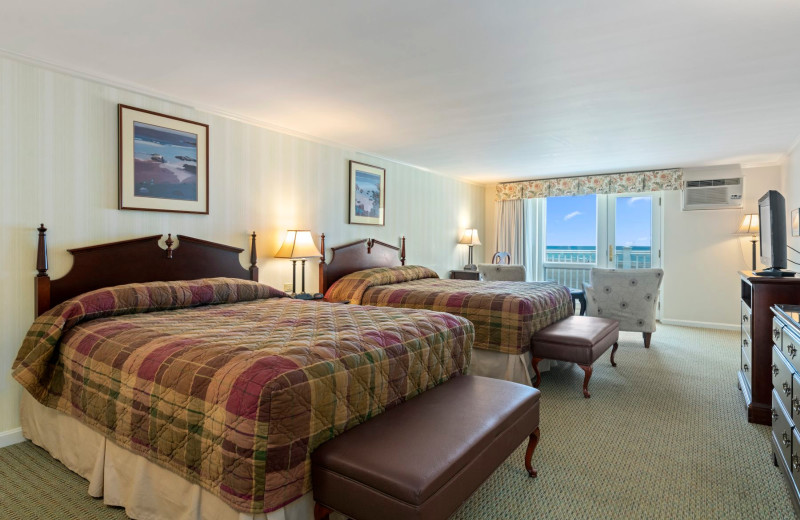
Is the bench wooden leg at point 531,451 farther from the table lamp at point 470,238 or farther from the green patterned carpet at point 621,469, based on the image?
the table lamp at point 470,238

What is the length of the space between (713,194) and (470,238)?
3252 mm

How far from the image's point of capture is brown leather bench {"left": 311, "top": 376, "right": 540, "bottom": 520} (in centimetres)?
132

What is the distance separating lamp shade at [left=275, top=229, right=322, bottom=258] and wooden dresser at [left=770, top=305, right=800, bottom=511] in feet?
10.6

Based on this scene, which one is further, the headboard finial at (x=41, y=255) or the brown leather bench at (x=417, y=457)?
the headboard finial at (x=41, y=255)

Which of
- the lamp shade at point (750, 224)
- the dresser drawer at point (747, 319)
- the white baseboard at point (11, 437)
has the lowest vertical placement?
the white baseboard at point (11, 437)

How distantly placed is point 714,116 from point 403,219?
3380mm

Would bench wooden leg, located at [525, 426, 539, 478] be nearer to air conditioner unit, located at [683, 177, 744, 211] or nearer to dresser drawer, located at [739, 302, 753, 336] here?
dresser drawer, located at [739, 302, 753, 336]

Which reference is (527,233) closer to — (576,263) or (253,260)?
(576,263)

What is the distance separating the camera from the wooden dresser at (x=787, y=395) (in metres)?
1.77

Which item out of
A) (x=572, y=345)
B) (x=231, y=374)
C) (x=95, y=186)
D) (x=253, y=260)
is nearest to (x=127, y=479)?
(x=231, y=374)

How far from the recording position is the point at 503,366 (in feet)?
11.3

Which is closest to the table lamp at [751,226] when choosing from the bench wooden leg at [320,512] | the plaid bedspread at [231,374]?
the plaid bedspread at [231,374]

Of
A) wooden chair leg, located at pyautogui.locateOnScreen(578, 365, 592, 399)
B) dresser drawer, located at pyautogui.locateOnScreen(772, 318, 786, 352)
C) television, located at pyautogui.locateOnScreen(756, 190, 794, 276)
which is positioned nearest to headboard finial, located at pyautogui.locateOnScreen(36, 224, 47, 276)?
wooden chair leg, located at pyautogui.locateOnScreen(578, 365, 592, 399)

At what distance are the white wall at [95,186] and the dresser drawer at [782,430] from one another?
3.59 meters
